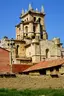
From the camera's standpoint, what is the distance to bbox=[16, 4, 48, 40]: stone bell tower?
7500 cm

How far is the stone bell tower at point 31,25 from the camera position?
75.0 meters

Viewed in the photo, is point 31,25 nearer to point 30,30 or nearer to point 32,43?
point 30,30

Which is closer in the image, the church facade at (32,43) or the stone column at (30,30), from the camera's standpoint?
the church facade at (32,43)

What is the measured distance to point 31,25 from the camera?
74.8 metres

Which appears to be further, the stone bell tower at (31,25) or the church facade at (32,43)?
the stone bell tower at (31,25)

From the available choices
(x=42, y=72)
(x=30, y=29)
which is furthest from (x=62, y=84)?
(x=30, y=29)

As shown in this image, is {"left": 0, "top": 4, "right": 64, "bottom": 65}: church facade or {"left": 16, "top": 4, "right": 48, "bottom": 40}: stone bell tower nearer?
{"left": 0, "top": 4, "right": 64, "bottom": 65}: church facade

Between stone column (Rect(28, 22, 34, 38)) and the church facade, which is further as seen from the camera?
stone column (Rect(28, 22, 34, 38))

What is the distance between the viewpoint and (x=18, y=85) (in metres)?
35.0

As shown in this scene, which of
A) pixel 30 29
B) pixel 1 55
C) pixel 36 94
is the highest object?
pixel 30 29

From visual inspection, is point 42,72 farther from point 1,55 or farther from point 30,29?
point 30,29

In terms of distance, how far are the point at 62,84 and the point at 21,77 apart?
18.5 feet

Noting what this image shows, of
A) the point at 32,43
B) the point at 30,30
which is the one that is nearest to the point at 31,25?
the point at 30,30

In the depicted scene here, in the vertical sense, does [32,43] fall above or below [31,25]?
below
